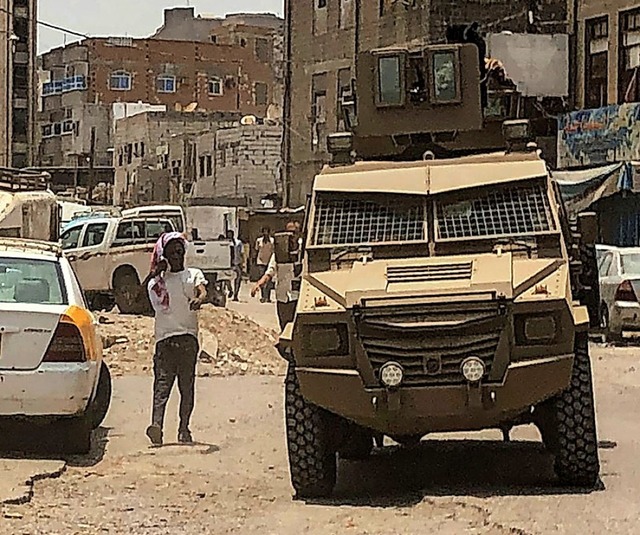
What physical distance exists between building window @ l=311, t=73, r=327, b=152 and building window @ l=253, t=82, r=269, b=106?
52.3m

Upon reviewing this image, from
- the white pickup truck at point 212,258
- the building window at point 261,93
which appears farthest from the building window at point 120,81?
the white pickup truck at point 212,258

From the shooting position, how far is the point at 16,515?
909 cm

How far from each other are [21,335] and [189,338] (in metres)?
2.02

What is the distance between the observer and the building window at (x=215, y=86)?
9725 cm

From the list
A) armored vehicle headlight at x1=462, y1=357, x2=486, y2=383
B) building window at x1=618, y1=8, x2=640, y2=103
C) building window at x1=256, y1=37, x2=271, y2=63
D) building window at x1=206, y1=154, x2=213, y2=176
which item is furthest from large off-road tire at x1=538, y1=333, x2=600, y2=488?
building window at x1=256, y1=37, x2=271, y2=63

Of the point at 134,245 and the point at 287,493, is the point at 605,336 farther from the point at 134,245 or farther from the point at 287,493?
the point at 287,493

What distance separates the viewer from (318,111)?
151 feet

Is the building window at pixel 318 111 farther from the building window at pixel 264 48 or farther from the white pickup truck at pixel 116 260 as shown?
the building window at pixel 264 48

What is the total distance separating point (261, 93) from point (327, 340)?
90.7 m

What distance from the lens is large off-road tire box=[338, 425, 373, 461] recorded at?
10.5 metres

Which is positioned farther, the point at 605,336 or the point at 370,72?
the point at 605,336

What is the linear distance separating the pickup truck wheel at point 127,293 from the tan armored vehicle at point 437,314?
19.1 meters

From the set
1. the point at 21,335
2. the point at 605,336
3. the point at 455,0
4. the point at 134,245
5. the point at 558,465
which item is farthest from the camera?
the point at 455,0

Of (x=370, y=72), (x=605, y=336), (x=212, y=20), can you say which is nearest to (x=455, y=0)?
(x=605, y=336)
